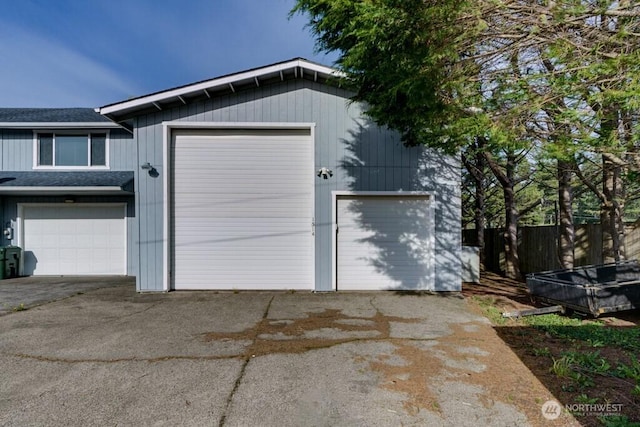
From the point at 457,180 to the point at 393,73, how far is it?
374 centimetres

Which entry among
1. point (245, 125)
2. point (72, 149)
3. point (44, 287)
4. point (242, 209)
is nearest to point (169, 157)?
point (245, 125)

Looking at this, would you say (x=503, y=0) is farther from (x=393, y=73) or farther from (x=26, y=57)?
(x=26, y=57)

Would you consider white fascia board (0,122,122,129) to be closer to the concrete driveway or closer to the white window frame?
the white window frame

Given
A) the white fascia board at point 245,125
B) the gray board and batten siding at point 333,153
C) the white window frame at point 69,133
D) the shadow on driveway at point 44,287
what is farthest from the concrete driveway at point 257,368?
the white window frame at point 69,133

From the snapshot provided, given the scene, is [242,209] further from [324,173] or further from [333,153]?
[333,153]

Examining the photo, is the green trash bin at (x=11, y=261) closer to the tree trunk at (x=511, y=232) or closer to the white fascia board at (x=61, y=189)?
the white fascia board at (x=61, y=189)

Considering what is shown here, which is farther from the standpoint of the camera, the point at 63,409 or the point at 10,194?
the point at 10,194

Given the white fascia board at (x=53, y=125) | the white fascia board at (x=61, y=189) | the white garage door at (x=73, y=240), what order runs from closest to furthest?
the white fascia board at (x=61, y=189), the white fascia board at (x=53, y=125), the white garage door at (x=73, y=240)

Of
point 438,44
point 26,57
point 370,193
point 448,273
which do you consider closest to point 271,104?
point 370,193

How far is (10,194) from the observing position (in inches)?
341

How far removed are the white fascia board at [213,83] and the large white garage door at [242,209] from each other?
840mm

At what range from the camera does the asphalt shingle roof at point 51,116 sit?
8.98m

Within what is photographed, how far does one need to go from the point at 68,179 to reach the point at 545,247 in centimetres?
1357

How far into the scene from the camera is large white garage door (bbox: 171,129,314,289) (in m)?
6.91
